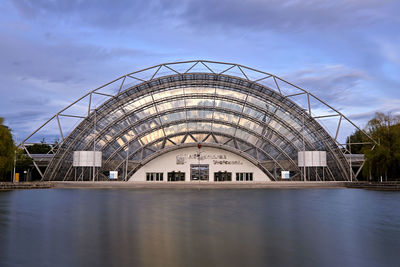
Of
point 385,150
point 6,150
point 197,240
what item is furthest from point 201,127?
point 197,240

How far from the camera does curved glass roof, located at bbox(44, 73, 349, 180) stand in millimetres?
70562

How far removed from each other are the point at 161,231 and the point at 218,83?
191ft

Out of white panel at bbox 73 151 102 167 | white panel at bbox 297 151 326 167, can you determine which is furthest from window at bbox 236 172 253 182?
white panel at bbox 73 151 102 167

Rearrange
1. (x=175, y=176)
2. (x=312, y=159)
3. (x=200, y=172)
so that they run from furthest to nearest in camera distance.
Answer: (x=200, y=172), (x=175, y=176), (x=312, y=159)

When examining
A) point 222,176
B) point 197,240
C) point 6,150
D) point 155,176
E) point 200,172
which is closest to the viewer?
point 197,240

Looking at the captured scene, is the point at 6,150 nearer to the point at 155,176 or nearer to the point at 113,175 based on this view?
the point at 113,175

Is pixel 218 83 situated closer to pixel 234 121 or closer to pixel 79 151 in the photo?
pixel 234 121

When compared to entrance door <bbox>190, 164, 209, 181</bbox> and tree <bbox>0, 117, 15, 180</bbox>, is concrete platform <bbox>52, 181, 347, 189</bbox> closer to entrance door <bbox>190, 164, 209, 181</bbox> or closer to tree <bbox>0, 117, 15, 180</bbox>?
tree <bbox>0, 117, 15, 180</bbox>

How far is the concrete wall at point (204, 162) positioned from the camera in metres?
75.4

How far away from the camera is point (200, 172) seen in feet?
250

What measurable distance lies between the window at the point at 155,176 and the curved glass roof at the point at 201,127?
356 cm

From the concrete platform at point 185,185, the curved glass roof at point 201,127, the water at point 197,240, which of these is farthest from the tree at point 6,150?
the water at point 197,240

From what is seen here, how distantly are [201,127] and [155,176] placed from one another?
49.0ft

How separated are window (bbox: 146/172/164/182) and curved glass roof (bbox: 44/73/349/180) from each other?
3.56m
